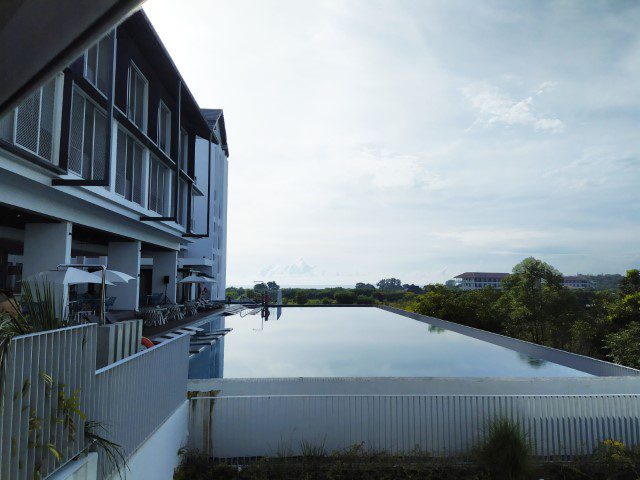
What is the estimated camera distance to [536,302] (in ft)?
60.0

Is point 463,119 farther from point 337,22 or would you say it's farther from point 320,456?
point 320,456

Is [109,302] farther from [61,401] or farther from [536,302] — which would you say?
[536,302]

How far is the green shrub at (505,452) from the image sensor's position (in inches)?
206

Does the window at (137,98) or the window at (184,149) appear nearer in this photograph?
the window at (137,98)

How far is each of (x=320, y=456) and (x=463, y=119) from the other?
407 inches

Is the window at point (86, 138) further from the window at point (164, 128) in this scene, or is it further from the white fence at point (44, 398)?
the white fence at point (44, 398)

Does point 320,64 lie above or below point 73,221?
above

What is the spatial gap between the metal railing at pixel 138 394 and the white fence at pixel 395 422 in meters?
0.75

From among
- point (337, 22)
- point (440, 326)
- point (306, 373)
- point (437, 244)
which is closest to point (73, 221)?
point (306, 373)

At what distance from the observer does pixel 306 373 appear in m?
10.9

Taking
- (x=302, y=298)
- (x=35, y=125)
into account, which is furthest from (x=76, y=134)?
(x=302, y=298)

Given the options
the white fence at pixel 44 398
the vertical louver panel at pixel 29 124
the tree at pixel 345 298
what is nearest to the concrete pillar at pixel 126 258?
the vertical louver panel at pixel 29 124

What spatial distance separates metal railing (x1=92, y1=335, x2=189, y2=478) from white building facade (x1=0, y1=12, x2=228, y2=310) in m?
1.59

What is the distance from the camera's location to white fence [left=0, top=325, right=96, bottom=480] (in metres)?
2.16
